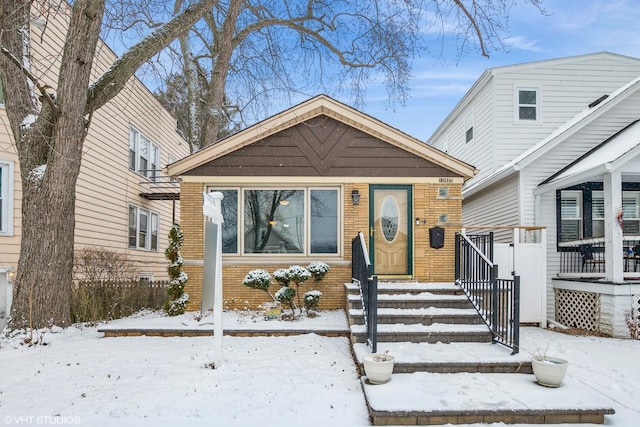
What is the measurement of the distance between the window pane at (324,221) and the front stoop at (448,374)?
149 cm

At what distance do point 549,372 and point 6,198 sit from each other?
32.5 feet

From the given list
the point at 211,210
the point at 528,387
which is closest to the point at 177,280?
the point at 211,210

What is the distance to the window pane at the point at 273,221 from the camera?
29.2 ft

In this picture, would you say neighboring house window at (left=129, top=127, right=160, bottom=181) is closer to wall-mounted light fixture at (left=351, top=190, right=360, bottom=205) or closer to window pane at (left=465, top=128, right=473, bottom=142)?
wall-mounted light fixture at (left=351, top=190, right=360, bottom=205)

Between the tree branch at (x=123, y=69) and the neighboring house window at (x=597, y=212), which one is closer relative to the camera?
the tree branch at (x=123, y=69)

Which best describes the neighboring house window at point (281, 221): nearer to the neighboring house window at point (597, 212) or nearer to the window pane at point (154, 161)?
the neighboring house window at point (597, 212)

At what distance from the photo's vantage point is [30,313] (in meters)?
6.62

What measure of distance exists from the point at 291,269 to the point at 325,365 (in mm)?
2706

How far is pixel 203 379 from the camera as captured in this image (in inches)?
193

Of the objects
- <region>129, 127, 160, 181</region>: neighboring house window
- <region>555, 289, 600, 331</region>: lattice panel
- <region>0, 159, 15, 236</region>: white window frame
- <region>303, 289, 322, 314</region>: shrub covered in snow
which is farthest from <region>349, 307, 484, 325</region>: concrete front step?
<region>129, 127, 160, 181</region>: neighboring house window

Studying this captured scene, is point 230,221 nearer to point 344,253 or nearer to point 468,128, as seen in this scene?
point 344,253

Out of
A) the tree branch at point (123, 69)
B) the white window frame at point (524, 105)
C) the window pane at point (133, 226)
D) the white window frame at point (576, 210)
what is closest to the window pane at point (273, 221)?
the tree branch at point (123, 69)

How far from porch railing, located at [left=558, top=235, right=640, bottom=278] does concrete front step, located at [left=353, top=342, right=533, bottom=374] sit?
506 centimetres

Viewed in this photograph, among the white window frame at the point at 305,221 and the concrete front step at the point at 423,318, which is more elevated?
the white window frame at the point at 305,221
